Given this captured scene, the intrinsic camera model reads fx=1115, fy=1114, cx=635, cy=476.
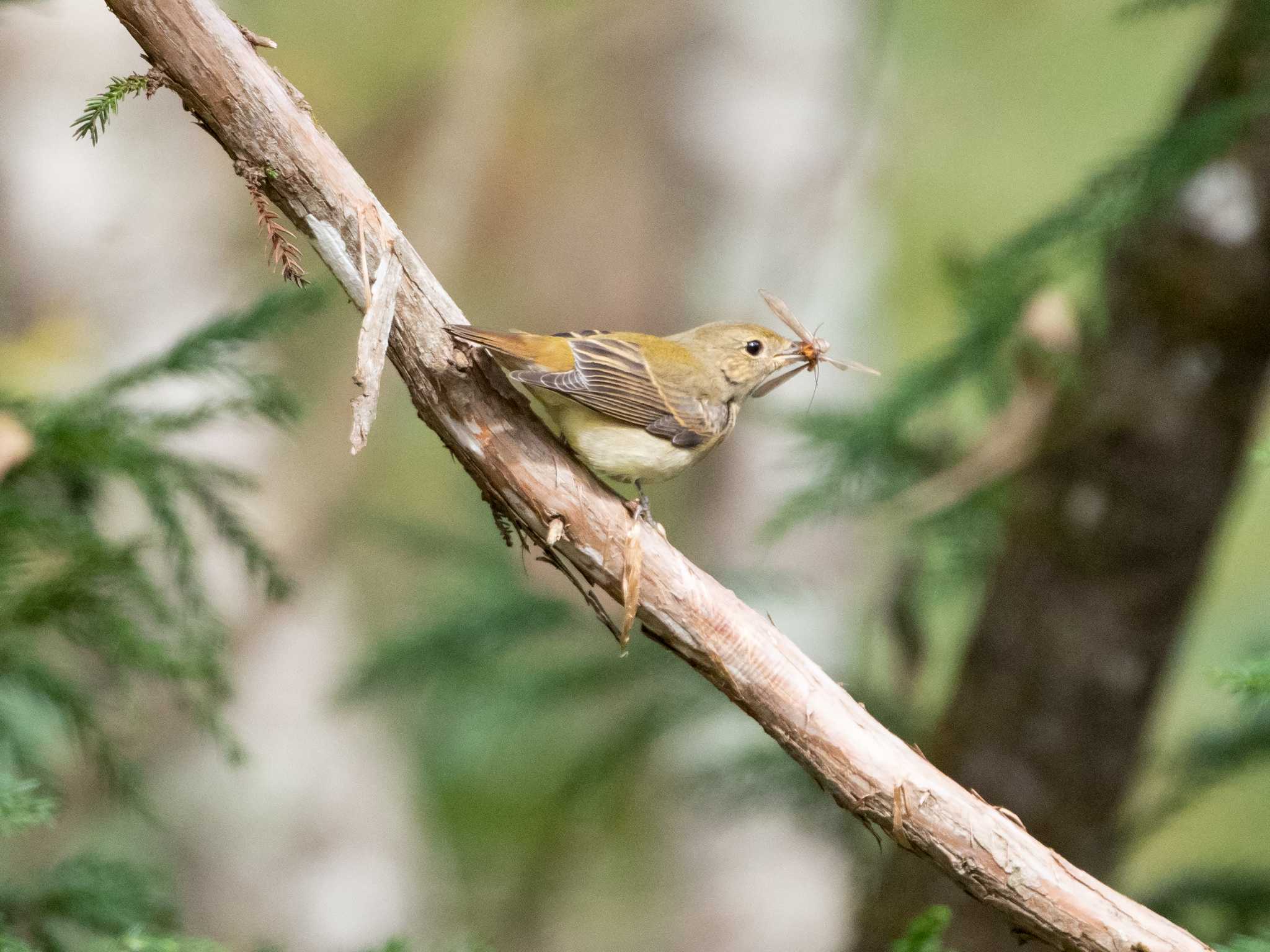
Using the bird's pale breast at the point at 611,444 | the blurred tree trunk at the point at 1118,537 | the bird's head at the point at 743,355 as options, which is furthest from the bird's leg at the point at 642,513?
the blurred tree trunk at the point at 1118,537

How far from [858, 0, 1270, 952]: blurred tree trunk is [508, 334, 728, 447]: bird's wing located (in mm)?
1279

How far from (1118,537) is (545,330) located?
480cm

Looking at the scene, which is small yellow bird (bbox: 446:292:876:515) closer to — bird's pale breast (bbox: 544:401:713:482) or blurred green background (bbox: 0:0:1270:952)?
bird's pale breast (bbox: 544:401:713:482)

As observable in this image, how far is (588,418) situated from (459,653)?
1964 mm

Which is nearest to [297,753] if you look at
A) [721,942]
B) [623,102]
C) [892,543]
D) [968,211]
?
[721,942]

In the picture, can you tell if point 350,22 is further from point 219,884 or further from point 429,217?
point 219,884

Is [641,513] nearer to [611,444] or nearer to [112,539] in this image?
[611,444]

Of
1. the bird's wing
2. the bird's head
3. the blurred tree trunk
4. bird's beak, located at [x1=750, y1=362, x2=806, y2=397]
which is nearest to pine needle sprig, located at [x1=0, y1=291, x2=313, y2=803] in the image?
the bird's wing

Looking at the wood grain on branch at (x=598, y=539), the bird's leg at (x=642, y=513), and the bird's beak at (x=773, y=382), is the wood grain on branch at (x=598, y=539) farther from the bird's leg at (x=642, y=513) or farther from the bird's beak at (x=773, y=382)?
the bird's beak at (x=773, y=382)

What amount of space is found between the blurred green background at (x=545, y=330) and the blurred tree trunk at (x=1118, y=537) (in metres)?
0.45

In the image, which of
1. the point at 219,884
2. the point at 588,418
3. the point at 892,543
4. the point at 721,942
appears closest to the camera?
the point at 588,418

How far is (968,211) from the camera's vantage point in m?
7.59

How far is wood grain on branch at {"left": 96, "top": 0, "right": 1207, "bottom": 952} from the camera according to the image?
1.46m

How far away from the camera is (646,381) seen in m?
2.27
